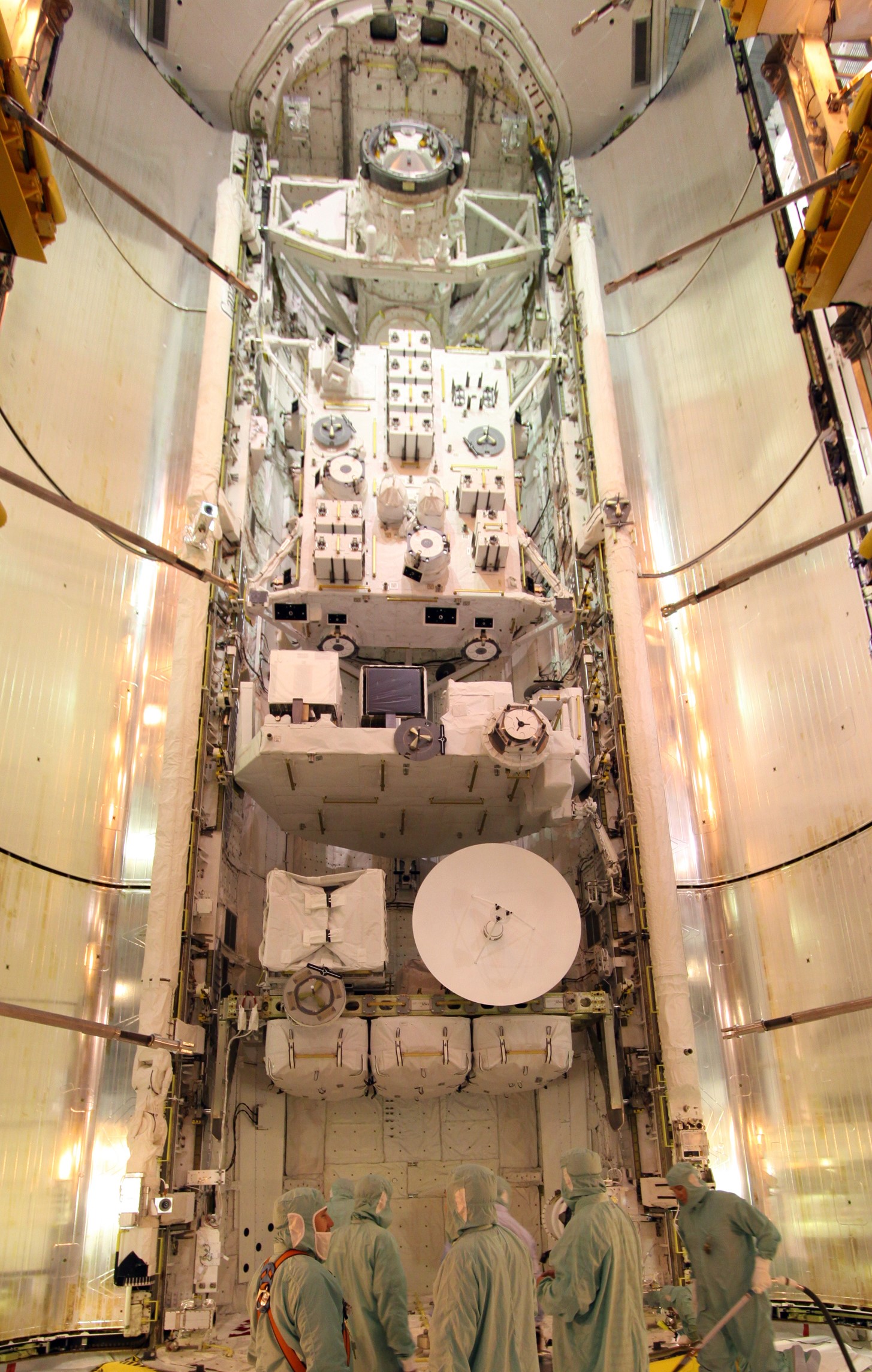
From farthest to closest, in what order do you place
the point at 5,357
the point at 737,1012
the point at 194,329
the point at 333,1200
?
the point at 194,329, the point at 737,1012, the point at 5,357, the point at 333,1200

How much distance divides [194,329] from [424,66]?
6851 millimetres

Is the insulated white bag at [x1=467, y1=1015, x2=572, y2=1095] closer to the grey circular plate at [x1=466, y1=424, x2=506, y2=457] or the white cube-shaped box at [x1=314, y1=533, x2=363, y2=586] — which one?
the white cube-shaped box at [x1=314, y1=533, x2=363, y2=586]

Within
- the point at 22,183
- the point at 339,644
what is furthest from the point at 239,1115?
the point at 22,183

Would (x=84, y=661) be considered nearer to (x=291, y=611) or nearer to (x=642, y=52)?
(x=291, y=611)

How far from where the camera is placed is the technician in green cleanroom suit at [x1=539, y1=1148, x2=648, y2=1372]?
18.0 ft

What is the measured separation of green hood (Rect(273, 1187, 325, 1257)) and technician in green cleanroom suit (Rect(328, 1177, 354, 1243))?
2.71ft

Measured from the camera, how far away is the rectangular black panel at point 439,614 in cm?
1295

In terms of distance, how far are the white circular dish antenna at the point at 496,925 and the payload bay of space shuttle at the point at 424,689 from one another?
5 cm

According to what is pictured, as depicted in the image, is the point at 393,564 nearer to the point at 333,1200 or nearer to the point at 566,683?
the point at 566,683

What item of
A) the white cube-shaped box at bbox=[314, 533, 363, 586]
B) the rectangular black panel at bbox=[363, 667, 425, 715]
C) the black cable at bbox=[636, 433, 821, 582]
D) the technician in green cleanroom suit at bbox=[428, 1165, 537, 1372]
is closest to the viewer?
the technician in green cleanroom suit at bbox=[428, 1165, 537, 1372]

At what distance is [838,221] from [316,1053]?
32.9 ft

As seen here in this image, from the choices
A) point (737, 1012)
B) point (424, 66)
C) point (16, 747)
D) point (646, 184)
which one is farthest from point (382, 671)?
point (424, 66)

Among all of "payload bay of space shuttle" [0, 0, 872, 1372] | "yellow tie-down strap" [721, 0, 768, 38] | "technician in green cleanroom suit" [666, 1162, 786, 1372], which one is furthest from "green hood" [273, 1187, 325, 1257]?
"yellow tie-down strap" [721, 0, 768, 38]

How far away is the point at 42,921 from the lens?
10.4 metres
